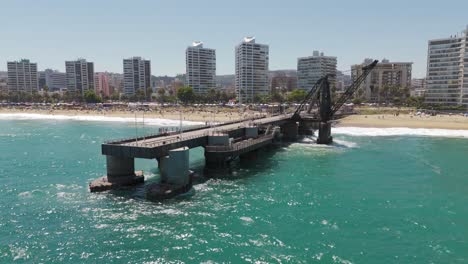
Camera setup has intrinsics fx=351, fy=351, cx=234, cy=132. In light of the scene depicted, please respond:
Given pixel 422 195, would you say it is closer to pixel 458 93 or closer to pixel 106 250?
pixel 106 250

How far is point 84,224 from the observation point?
32938 mm

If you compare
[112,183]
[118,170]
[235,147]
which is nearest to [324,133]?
[235,147]

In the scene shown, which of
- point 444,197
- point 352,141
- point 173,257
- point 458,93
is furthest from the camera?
point 458,93

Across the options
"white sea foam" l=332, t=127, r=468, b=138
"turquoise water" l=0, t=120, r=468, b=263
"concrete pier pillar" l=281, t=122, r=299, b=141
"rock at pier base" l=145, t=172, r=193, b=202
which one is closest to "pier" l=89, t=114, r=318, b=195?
"rock at pier base" l=145, t=172, r=193, b=202

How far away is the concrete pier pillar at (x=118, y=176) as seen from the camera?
144 ft

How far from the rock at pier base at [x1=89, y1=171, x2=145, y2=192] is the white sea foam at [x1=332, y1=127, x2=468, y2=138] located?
77415mm

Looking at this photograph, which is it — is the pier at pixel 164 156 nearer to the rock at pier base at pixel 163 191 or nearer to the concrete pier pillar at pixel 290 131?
the rock at pier base at pixel 163 191

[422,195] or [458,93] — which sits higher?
[458,93]

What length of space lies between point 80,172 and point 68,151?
23.2m

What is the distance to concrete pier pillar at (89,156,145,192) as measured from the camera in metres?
43.8

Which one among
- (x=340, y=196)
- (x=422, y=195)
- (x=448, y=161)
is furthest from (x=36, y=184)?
(x=448, y=161)

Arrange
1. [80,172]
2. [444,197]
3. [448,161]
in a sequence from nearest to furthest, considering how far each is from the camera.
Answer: [444,197], [80,172], [448,161]

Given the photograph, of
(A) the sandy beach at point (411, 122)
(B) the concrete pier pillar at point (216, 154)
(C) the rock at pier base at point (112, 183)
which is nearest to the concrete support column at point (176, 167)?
(C) the rock at pier base at point (112, 183)

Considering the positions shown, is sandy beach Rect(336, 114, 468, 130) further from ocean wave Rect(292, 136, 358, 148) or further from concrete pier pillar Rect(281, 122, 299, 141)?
concrete pier pillar Rect(281, 122, 299, 141)
